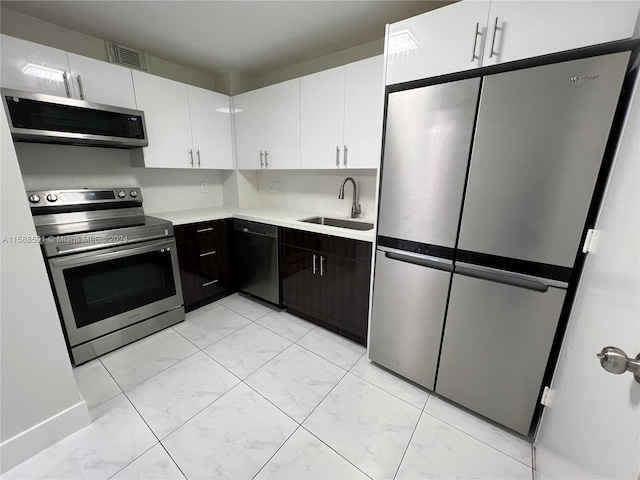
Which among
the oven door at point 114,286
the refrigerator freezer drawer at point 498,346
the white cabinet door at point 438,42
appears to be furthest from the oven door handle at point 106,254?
the refrigerator freezer drawer at point 498,346

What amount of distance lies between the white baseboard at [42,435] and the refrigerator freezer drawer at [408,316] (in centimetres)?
170

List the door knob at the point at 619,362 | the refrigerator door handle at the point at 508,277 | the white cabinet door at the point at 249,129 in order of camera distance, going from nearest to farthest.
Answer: the door knob at the point at 619,362
the refrigerator door handle at the point at 508,277
the white cabinet door at the point at 249,129

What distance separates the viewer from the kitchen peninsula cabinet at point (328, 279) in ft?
6.24

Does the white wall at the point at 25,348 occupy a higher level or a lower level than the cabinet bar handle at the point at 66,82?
lower

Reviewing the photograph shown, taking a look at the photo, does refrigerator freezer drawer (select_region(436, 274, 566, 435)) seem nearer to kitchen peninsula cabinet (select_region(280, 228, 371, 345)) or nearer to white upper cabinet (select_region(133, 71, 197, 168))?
kitchen peninsula cabinet (select_region(280, 228, 371, 345))

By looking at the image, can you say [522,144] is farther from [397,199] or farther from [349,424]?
[349,424]

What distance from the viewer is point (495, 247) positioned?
48.4 inches

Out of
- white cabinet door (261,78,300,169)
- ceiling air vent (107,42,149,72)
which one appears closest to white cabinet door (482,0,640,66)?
white cabinet door (261,78,300,169)

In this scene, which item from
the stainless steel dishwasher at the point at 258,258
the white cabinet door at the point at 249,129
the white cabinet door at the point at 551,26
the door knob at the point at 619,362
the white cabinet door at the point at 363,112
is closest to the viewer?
the door knob at the point at 619,362

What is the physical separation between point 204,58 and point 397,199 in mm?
2397

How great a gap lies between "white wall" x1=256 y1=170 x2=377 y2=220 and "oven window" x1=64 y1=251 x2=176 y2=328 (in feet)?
4.36

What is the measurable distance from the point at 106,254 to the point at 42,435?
104 cm

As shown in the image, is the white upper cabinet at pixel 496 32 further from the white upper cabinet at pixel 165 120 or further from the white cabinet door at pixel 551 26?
the white upper cabinet at pixel 165 120

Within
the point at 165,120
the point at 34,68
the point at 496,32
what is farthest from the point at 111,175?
the point at 496,32
